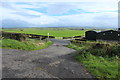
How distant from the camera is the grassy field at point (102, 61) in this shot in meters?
6.40

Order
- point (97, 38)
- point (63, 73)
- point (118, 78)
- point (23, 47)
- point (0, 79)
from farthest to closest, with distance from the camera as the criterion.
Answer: point (97, 38) → point (23, 47) → point (63, 73) → point (118, 78) → point (0, 79)

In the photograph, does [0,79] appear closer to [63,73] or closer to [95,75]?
[63,73]

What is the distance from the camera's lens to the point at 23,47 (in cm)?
1312

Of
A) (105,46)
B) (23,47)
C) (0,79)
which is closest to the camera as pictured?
(0,79)

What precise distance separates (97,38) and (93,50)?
74.6 ft

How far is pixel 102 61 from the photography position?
9.18 metres

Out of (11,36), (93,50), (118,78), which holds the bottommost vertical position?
(118,78)

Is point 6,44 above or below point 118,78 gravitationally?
above

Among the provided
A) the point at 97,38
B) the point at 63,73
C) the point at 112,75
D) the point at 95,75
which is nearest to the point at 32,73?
the point at 63,73

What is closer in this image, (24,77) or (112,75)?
(24,77)

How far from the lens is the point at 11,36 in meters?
18.0

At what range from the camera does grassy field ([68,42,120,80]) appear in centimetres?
640

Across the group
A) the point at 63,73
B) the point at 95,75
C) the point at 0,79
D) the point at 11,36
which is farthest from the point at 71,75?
the point at 11,36

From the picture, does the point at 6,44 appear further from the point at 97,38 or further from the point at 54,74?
the point at 97,38
